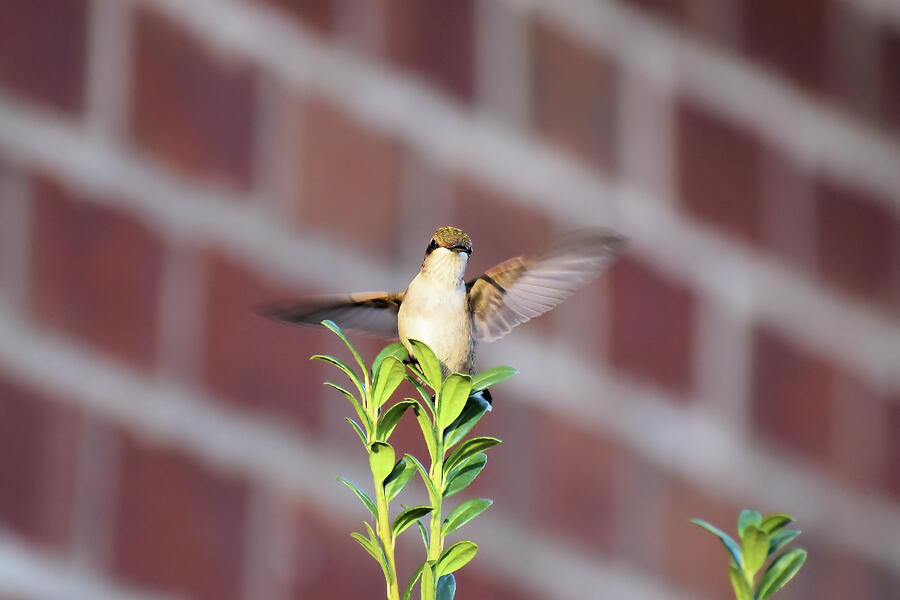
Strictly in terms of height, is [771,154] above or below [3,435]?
above

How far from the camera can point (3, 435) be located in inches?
37.7

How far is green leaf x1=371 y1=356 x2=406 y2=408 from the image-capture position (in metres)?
0.34

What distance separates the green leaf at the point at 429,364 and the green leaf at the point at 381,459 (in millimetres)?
26

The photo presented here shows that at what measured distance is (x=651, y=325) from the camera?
139 centimetres

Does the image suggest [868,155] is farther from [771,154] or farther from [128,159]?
[128,159]

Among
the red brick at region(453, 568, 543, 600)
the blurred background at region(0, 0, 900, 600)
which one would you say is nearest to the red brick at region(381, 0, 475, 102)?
the blurred background at region(0, 0, 900, 600)

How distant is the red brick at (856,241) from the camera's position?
62.2 inches

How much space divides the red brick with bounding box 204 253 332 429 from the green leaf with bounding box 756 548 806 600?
2.49 ft

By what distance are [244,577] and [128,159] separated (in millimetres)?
422

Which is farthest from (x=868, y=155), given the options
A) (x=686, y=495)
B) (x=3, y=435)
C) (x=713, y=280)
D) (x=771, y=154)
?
Answer: (x=3, y=435)

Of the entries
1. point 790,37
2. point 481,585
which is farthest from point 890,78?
point 481,585

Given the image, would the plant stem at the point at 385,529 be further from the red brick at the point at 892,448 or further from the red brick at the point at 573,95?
the red brick at the point at 892,448

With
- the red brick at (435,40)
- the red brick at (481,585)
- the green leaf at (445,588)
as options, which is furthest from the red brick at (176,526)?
the green leaf at (445,588)

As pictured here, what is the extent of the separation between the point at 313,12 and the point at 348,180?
0.19m
